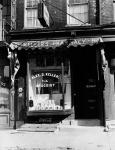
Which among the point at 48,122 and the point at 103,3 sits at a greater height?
the point at 103,3

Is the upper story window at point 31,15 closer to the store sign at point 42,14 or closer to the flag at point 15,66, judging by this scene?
the store sign at point 42,14

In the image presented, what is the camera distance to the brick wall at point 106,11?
17.1 meters

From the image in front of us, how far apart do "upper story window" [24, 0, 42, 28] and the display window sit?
179cm

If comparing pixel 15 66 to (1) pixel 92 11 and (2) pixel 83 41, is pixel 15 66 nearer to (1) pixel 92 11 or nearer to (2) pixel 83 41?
(2) pixel 83 41

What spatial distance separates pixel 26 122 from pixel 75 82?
2988mm

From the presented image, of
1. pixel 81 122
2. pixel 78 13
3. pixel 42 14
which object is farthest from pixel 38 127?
pixel 78 13

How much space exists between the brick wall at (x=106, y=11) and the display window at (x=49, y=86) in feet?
8.39

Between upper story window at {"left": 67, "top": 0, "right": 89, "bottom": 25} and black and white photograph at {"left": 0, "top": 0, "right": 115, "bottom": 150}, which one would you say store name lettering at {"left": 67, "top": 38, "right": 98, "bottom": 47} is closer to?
black and white photograph at {"left": 0, "top": 0, "right": 115, "bottom": 150}

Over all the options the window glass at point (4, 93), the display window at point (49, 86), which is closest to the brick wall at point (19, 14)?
the display window at point (49, 86)

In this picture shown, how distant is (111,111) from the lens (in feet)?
55.5

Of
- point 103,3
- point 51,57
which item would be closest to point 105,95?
point 51,57

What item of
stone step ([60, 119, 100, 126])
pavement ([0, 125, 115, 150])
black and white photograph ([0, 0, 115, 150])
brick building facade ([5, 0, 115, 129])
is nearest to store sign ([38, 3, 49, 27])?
black and white photograph ([0, 0, 115, 150])

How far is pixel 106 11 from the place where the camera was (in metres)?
17.2

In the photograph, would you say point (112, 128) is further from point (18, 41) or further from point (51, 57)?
point (18, 41)
